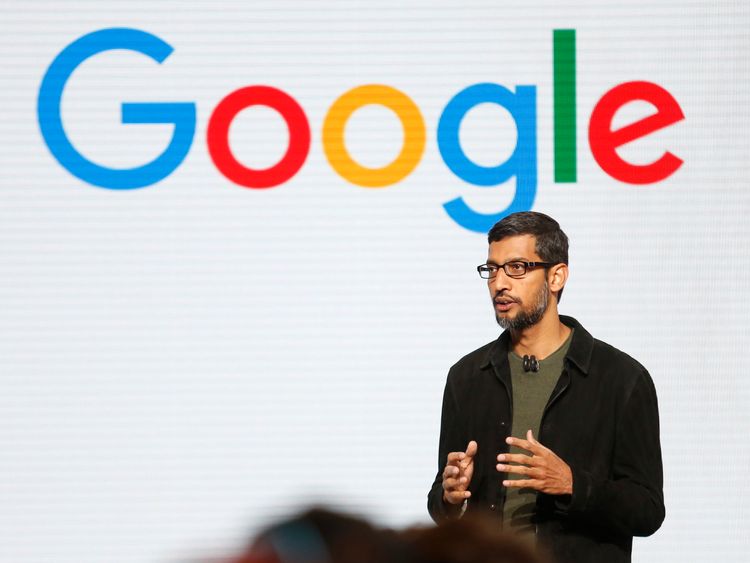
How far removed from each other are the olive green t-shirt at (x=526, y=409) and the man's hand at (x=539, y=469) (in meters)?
0.17

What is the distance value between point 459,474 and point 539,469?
6.9 inches

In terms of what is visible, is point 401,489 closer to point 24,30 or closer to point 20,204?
point 20,204

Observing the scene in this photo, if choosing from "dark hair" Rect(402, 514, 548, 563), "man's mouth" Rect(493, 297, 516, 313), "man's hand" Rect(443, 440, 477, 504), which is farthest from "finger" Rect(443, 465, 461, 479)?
"dark hair" Rect(402, 514, 548, 563)

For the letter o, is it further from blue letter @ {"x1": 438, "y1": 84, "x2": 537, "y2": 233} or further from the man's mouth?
the man's mouth

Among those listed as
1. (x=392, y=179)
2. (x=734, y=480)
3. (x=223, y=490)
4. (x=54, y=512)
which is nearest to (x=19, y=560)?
(x=54, y=512)

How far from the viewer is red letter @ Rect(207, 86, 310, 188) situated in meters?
4.17

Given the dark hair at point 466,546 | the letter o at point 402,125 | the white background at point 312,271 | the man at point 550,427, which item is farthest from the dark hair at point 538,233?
the dark hair at point 466,546

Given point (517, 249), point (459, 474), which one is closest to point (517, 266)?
point (517, 249)

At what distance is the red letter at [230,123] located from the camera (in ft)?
13.7

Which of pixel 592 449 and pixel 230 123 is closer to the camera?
pixel 592 449

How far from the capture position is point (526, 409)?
2.54 metres

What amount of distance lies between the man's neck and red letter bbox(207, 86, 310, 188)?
1.75 metres

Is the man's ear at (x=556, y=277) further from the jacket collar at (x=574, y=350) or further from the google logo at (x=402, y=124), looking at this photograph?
the google logo at (x=402, y=124)

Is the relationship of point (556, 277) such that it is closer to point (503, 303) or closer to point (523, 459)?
point (503, 303)
